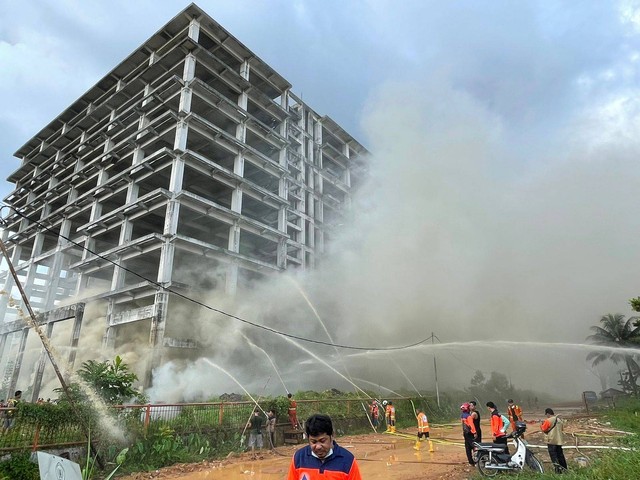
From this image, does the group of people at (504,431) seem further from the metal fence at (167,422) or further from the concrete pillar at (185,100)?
the concrete pillar at (185,100)

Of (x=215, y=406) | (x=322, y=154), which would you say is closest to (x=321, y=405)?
(x=215, y=406)

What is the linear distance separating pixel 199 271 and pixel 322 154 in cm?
2471

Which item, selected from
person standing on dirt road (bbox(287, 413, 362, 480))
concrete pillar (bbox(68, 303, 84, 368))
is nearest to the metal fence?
person standing on dirt road (bbox(287, 413, 362, 480))

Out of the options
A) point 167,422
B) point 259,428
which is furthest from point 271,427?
point 167,422

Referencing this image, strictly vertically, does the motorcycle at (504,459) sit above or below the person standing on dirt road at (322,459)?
below

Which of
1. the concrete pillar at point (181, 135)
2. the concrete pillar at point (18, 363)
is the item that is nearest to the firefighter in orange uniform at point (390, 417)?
the concrete pillar at point (181, 135)

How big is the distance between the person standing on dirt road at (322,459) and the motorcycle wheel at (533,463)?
23.3ft

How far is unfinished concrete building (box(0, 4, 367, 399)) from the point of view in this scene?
28.7m

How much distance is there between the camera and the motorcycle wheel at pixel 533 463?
8227 millimetres

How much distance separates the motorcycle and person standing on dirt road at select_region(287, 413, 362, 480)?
264 inches

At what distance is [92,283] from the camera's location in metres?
40.2

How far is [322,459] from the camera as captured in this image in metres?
3.19

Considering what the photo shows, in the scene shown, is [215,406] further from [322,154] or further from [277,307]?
[322,154]

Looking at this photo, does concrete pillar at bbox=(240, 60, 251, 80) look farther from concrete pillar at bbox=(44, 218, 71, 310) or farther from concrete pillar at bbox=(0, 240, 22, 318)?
concrete pillar at bbox=(0, 240, 22, 318)
